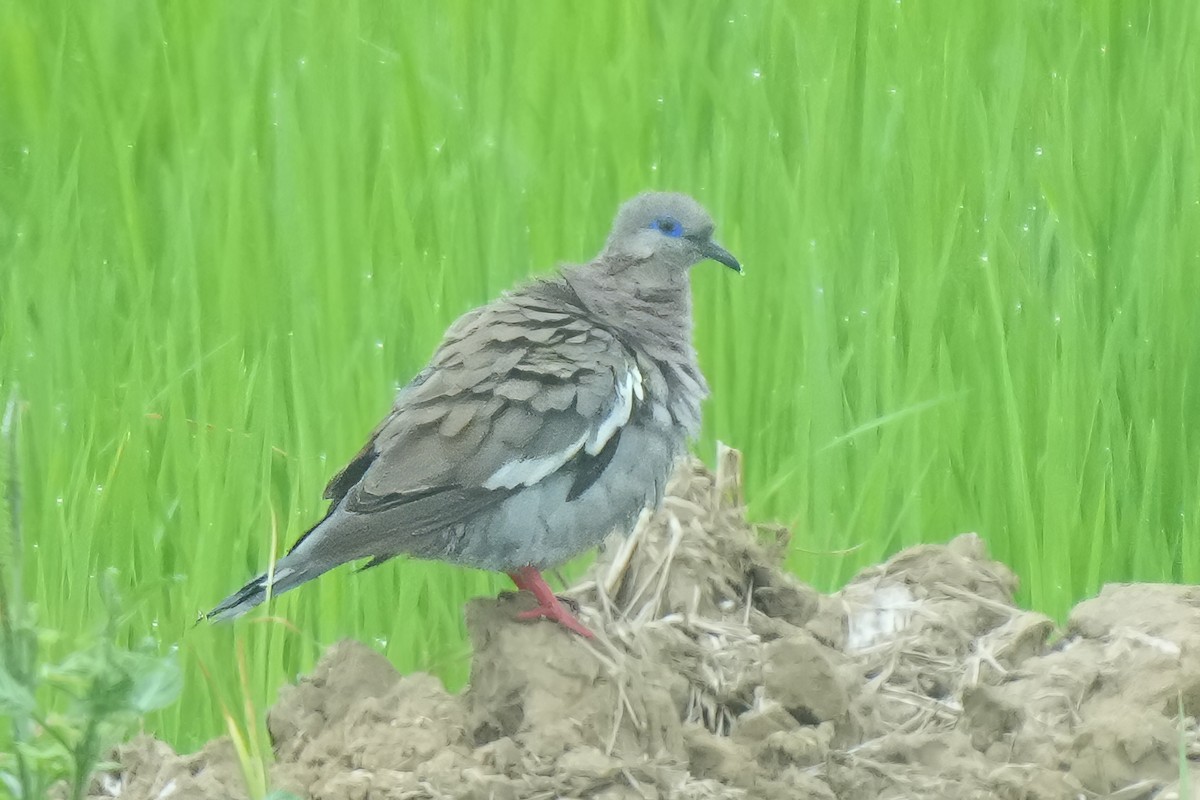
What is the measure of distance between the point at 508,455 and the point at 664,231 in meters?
0.89

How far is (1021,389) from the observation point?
5.52 meters

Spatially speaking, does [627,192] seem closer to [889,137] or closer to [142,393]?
[889,137]

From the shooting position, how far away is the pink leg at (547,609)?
152 inches

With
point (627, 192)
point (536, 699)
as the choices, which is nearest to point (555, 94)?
point (627, 192)

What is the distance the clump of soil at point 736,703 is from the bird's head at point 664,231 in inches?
25.5

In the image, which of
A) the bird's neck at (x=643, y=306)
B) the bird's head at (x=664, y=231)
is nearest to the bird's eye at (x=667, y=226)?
the bird's head at (x=664, y=231)

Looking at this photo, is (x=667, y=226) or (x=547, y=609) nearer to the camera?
(x=547, y=609)

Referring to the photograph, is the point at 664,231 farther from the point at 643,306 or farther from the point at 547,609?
the point at 547,609

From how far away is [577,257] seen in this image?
576cm

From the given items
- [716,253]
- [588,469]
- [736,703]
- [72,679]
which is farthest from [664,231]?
[72,679]

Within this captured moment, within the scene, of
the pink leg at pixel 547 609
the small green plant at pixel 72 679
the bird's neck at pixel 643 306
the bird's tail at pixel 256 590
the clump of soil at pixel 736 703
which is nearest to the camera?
the small green plant at pixel 72 679

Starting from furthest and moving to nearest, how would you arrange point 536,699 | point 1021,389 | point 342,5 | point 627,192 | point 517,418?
point 342,5 < point 627,192 < point 1021,389 < point 517,418 < point 536,699

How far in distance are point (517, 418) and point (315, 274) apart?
1849mm

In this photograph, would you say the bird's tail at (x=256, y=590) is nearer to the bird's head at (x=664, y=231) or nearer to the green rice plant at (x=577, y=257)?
the green rice plant at (x=577, y=257)
